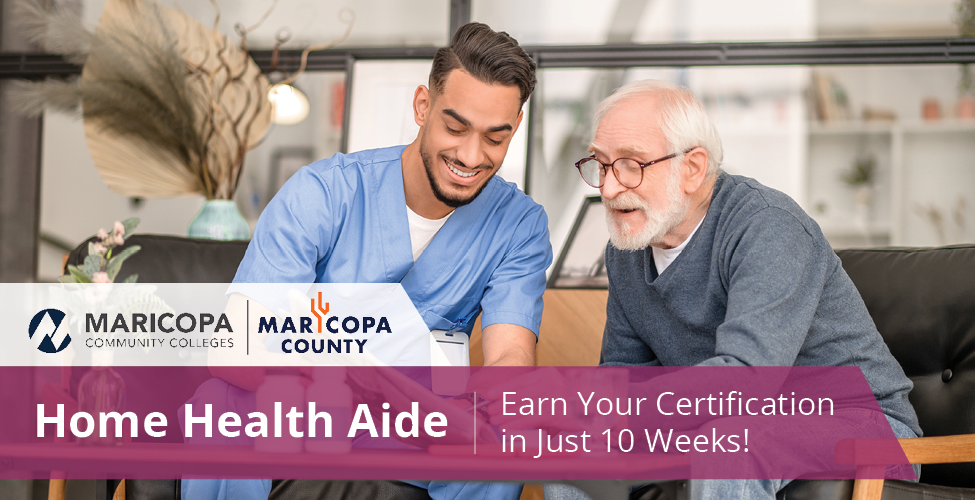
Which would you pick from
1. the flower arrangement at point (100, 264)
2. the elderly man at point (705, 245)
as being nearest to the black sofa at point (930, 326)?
the elderly man at point (705, 245)

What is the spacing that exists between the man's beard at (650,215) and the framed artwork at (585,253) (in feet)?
2.46

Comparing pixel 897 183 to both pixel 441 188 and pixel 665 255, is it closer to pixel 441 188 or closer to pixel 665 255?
pixel 665 255

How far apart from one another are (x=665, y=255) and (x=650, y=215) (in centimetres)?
13

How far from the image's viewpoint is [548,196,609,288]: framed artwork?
2297 millimetres

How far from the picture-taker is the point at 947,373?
1680mm

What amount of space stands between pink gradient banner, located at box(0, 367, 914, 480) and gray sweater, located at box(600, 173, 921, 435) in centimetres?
5

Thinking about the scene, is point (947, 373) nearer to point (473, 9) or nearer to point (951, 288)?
point (951, 288)

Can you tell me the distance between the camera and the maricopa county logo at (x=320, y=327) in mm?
1469

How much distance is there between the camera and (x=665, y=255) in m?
1.59

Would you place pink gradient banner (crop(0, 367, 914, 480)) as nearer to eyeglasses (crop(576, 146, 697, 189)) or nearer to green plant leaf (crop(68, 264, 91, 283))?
A: green plant leaf (crop(68, 264, 91, 283))

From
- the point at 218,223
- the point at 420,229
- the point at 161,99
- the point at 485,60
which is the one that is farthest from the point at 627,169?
the point at 161,99

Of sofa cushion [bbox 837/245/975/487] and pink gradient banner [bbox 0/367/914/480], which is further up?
sofa cushion [bbox 837/245/975/487]

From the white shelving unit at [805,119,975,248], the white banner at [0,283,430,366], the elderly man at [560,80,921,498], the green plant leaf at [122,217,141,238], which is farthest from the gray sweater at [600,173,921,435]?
the white shelving unit at [805,119,975,248]

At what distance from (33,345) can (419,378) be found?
5.84 feet
